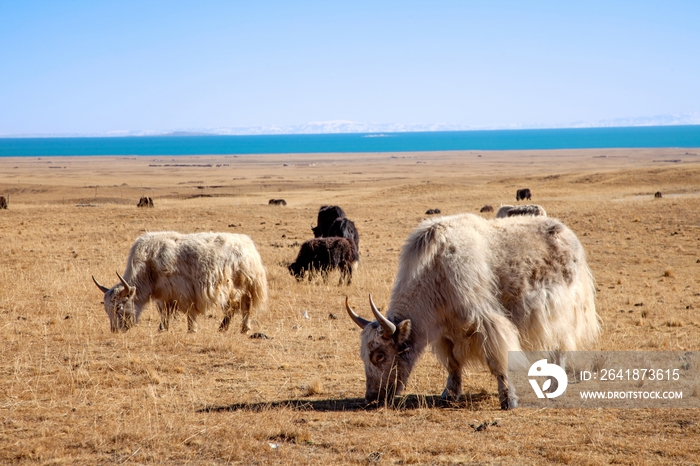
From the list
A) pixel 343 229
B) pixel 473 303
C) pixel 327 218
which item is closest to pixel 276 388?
pixel 473 303

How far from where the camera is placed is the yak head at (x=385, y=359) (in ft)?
20.6

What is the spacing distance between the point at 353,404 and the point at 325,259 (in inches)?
363

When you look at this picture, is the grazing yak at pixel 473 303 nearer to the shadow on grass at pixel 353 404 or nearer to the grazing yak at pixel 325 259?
the shadow on grass at pixel 353 404

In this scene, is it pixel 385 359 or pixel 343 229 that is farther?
pixel 343 229

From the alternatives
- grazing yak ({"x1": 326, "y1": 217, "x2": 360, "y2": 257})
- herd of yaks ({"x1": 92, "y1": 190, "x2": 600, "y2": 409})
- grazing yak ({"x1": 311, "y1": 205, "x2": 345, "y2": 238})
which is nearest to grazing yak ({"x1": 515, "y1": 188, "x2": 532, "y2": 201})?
grazing yak ({"x1": 311, "y1": 205, "x2": 345, "y2": 238})

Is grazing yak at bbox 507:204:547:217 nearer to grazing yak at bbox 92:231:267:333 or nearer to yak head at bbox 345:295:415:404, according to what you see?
grazing yak at bbox 92:231:267:333

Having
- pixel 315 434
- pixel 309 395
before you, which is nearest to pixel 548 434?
pixel 315 434

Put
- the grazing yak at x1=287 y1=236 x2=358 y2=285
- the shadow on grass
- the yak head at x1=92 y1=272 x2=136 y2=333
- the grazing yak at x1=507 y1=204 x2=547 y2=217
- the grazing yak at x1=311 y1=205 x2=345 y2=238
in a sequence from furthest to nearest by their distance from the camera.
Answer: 1. the grazing yak at x1=311 y1=205 x2=345 y2=238
2. the grazing yak at x1=507 y1=204 x2=547 y2=217
3. the grazing yak at x1=287 y1=236 x2=358 y2=285
4. the yak head at x1=92 y1=272 x2=136 y2=333
5. the shadow on grass

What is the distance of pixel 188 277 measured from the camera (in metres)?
10.2

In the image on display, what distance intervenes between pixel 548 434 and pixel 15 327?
7.91 m

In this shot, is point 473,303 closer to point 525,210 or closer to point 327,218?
point 525,210

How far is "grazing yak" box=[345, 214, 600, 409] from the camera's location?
6.30 metres

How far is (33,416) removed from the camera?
585cm

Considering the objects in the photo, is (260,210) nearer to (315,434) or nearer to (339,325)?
(339,325)
